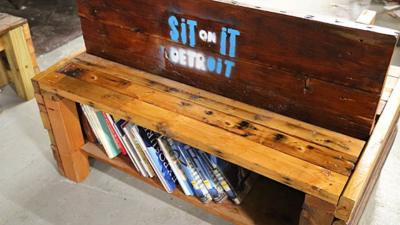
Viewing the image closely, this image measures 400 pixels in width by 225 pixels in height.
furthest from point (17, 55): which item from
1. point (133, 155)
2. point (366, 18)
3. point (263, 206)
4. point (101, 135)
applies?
point (366, 18)

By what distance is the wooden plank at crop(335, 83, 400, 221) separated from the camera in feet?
3.19

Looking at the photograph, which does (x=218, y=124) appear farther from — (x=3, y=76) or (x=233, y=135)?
(x=3, y=76)

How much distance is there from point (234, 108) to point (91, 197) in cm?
73

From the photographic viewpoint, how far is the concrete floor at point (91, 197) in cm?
154

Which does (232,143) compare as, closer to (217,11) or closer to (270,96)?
(270,96)

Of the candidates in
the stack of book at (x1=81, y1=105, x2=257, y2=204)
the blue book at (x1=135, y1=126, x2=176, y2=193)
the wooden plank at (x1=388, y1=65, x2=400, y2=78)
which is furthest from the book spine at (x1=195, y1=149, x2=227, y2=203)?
the wooden plank at (x1=388, y1=65, x2=400, y2=78)

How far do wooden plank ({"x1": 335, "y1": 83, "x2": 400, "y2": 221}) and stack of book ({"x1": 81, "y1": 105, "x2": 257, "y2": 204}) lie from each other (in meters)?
0.44

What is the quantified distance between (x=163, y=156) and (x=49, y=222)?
0.52 metres

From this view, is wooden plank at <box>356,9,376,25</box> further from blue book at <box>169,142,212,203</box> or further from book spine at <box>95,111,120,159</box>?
book spine at <box>95,111,120,159</box>

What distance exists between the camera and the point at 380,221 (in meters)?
1.50

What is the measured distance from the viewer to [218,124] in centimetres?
121

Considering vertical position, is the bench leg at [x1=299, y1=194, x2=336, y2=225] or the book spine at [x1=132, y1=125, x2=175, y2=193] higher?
the bench leg at [x1=299, y1=194, x2=336, y2=225]

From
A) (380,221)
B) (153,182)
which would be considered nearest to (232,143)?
(153,182)

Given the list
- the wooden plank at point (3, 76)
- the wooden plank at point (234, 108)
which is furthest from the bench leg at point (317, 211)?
the wooden plank at point (3, 76)
